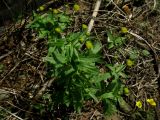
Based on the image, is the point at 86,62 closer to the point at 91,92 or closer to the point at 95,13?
the point at 91,92

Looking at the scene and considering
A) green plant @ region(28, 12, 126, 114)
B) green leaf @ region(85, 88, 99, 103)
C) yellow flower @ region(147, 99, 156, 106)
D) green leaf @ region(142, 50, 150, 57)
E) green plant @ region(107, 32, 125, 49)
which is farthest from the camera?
green leaf @ region(142, 50, 150, 57)

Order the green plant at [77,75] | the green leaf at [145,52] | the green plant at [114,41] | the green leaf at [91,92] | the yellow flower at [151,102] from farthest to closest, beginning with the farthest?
the green leaf at [145,52], the green plant at [114,41], the yellow flower at [151,102], the green leaf at [91,92], the green plant at [77,75]

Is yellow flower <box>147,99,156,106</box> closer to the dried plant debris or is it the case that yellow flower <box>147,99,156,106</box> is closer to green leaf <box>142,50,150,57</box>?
the dried plant debris

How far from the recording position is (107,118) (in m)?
3.36

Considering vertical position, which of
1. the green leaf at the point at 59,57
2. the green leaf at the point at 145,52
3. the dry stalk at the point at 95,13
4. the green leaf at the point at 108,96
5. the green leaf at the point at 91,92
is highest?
the dry stalk at the point at 95,13

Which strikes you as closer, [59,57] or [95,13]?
[59,57]

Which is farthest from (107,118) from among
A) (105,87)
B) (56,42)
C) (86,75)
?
(56,42)

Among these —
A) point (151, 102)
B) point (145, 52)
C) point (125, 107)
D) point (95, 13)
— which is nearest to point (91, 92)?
point (125, 107)

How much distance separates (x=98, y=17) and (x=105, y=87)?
124 cm

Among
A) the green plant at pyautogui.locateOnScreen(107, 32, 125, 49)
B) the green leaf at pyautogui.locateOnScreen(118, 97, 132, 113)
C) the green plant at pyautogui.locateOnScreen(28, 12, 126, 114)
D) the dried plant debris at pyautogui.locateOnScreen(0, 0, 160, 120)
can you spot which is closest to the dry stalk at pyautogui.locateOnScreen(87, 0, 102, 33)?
the dried plant debris at pyautogui.locateOnScreen(0, 0, 160, 120)

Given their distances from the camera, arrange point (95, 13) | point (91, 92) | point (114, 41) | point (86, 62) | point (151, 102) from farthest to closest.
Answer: point (95, 13), point (114, 41), point (151, 102), point (91, 92), point (86, 62)

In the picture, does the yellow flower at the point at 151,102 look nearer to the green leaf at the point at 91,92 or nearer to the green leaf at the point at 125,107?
the green leaf at the point at 125,107

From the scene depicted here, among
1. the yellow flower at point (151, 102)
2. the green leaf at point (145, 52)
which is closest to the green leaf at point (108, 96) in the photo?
the yellow flower at point (151, 102)

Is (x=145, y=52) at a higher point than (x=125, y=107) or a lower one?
higher
